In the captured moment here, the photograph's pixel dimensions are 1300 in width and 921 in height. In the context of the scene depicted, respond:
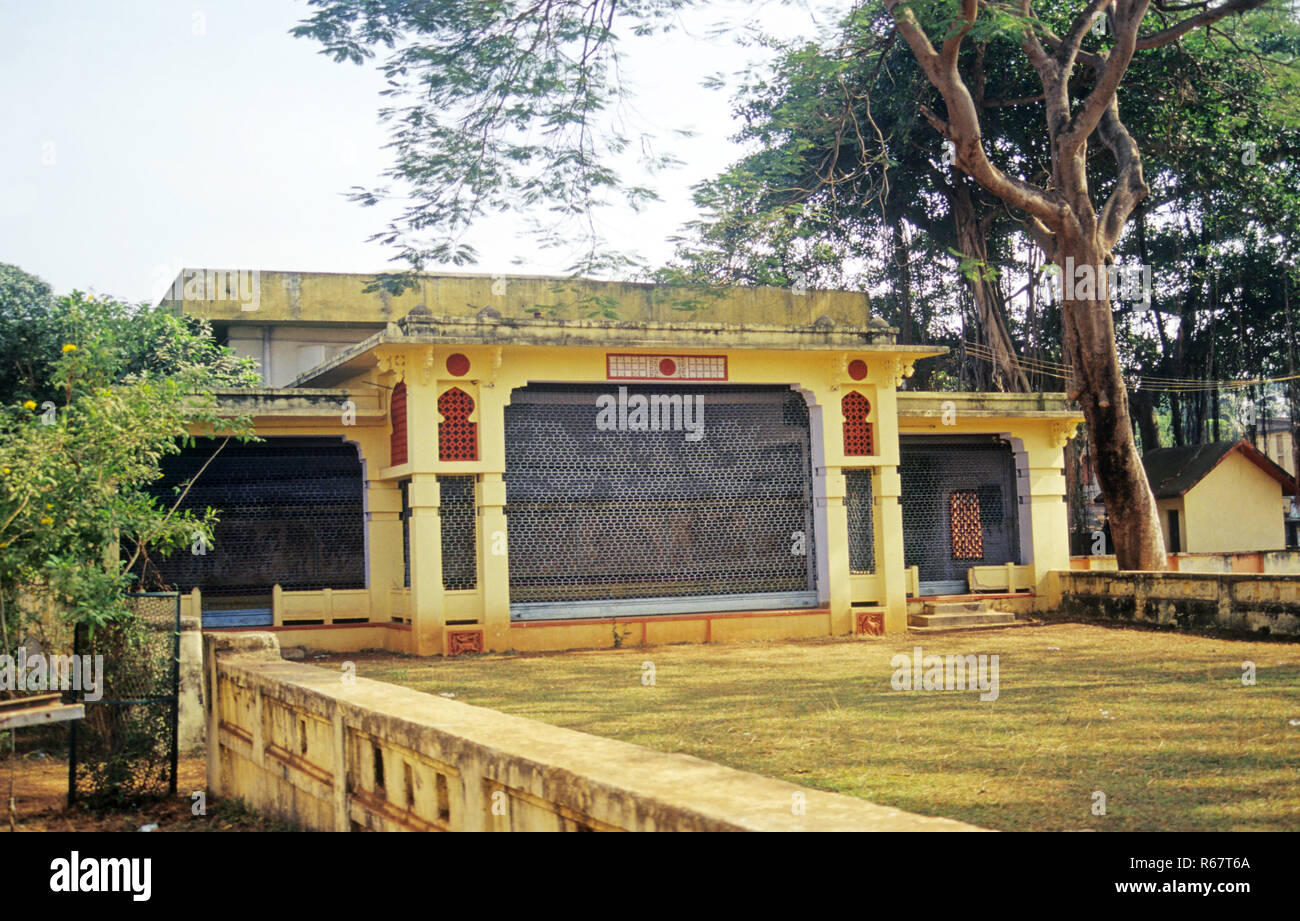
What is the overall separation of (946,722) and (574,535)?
8.05 metres

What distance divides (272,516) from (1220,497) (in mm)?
22896

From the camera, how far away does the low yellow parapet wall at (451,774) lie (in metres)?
3.64

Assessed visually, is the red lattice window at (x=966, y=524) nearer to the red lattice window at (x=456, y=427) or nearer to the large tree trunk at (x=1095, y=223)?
the large tree trunk at (x=1095, y=223)

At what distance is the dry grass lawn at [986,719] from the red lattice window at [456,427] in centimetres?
247

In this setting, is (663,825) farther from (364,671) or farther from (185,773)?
(364,671)

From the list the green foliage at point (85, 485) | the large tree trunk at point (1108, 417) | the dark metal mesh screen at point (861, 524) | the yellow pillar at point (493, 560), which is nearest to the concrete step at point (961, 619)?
the dark metal mesh screen at point (861, 524)

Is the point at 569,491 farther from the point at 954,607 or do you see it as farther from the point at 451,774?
the point at 451,774

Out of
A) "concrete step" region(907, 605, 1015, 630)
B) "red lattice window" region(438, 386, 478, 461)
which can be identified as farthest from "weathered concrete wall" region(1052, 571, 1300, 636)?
"red lattice window" region(438, 386, 478, 461)

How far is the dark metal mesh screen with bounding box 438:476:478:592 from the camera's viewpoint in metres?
14.0

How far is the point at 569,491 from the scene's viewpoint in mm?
14898

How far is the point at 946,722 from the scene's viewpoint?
7320mm

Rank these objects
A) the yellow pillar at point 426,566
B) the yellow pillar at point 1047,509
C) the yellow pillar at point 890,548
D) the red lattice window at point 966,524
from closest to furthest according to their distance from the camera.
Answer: the yellow pillar at point 426,566 → the yellow pillar at point 890,548 → the yellow pillar at point 1047,509 → the red lattice window at point 966,524

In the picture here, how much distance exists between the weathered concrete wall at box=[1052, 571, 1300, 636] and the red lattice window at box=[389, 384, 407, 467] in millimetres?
9519
